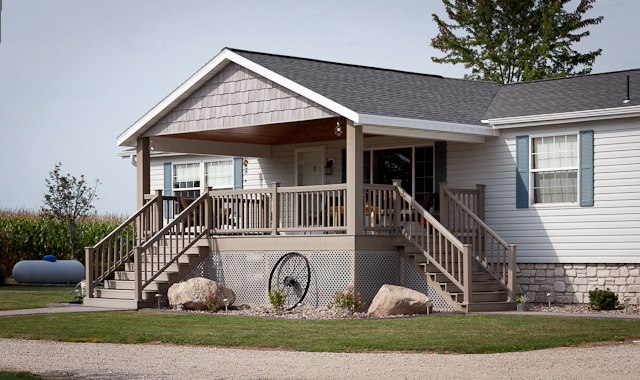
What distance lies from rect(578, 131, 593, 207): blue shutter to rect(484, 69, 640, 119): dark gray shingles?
0.62 m

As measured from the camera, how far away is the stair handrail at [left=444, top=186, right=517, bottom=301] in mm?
19766

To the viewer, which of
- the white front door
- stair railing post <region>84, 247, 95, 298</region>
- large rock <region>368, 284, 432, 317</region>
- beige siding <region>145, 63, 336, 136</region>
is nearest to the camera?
large rock <region>368, 284, 432, 317</region>

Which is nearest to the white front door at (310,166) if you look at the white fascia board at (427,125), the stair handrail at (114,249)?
the stair handrail at (114,249)

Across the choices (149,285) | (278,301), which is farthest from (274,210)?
(149,285)

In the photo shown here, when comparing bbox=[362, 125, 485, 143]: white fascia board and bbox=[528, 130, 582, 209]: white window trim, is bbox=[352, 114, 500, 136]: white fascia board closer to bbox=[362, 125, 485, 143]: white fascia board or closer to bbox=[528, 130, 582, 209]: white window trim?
bbox=[362, 125, 485, 143]: white fascia board

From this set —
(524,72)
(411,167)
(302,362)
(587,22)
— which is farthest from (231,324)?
(587,22)

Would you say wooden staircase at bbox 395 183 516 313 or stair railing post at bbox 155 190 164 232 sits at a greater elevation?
stair railing post at bbox 155 190 164 232

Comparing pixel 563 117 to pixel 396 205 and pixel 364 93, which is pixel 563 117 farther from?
pixel 364 93

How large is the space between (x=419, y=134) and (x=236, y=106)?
12.6 ft

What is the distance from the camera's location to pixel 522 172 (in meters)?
21.5

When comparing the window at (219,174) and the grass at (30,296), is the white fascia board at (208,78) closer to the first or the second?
the window at (219,174)

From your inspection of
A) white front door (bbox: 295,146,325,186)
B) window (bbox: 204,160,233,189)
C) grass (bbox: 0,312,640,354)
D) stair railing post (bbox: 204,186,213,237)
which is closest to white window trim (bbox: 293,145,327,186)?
white front door (bbox: 295,146,325,186)

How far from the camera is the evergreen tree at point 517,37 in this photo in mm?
39562

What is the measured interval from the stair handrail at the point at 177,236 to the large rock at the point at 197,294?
812 mm
